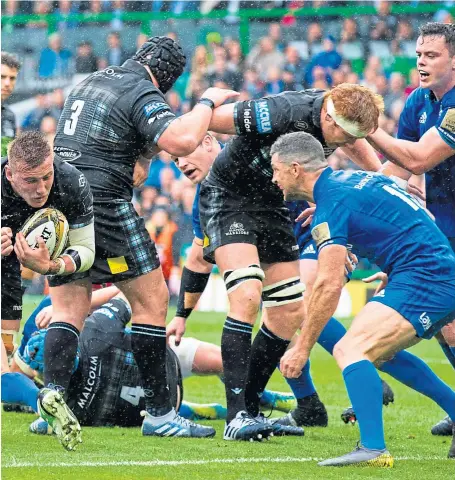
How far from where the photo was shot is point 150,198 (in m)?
19.0

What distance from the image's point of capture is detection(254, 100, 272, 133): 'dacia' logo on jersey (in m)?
6.22

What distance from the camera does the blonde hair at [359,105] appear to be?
5.96 meters

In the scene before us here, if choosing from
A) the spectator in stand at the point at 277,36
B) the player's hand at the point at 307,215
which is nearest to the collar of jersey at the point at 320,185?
the player's hand at the point at 307,215

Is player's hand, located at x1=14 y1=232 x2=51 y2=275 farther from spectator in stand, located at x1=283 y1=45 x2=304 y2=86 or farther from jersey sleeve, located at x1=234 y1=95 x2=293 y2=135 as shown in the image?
spectator in stand, located at x1=283 y1=45 x2=304 y2=86

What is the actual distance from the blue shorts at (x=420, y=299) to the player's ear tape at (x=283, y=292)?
1258 millimetres

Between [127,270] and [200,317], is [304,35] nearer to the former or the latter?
[200,317]

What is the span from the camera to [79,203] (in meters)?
5.81

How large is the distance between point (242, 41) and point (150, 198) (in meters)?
3.53

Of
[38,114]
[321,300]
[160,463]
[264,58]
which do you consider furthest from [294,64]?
[160,463]

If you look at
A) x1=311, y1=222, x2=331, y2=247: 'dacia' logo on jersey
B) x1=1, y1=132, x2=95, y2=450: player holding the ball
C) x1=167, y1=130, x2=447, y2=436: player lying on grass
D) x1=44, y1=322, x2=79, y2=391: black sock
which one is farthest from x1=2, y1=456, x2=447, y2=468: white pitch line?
x1=167, y1=130, x2=447, y2=436: player lying on grass

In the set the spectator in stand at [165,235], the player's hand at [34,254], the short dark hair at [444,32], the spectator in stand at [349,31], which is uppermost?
the short dark hair at [444,32]

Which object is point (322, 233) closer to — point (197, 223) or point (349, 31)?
point (197, 223)

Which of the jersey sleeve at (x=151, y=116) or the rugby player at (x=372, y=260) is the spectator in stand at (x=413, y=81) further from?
the rugby player at (x=372, y=260)

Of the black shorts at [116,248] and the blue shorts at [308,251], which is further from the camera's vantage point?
the blue shorts at [308,251]
